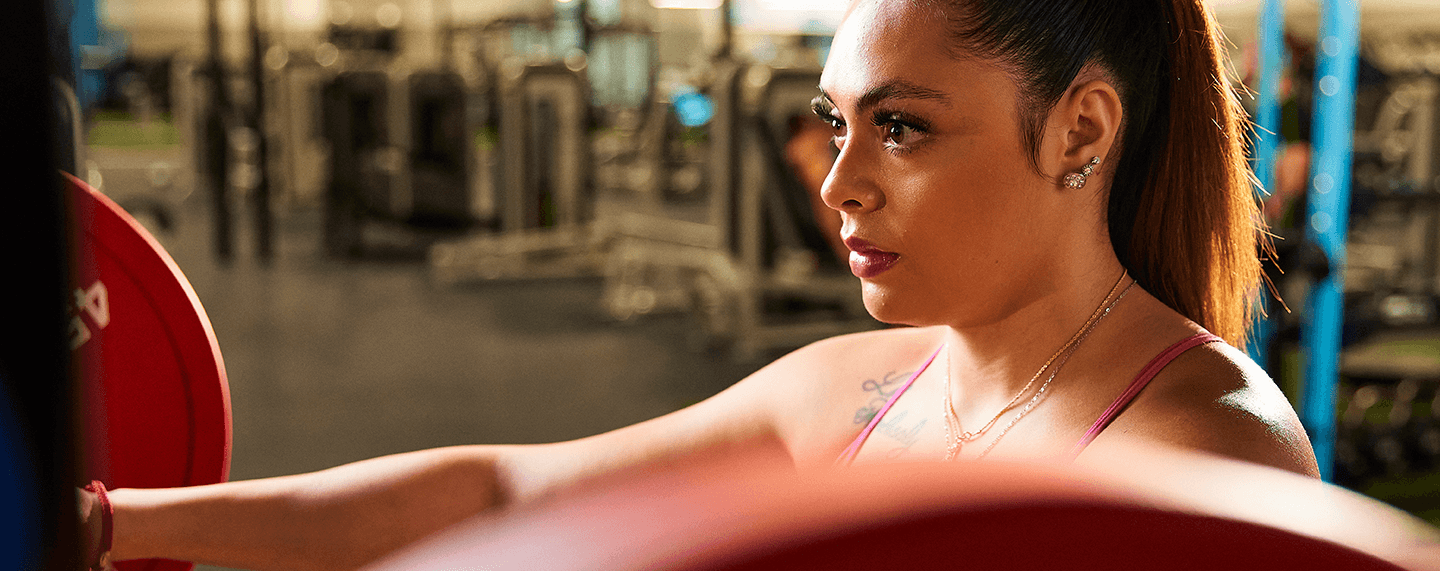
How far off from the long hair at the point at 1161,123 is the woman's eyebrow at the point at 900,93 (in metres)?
0.03

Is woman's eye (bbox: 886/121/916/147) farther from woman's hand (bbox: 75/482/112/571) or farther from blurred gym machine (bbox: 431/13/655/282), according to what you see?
blurred gym machine (bbox: 431/13/655/282)

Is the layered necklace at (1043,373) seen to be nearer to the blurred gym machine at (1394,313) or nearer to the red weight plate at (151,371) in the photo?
the red weight plate at (151,371)

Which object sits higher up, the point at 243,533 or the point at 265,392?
the point at 243,533

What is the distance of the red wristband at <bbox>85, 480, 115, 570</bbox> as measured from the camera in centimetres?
58

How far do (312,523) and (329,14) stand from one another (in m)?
8.14

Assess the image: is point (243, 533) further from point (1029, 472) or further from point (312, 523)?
point (1029, 472)

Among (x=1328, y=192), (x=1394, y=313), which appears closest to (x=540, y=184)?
(x=1394, y=313)

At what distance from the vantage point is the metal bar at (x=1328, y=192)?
71.9 inches

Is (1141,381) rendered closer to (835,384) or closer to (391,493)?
(835,384)

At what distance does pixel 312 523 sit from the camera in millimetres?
706

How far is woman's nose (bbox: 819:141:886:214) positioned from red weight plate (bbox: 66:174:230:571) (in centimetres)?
39

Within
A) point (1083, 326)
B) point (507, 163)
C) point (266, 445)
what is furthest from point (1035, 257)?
point (507, 163)

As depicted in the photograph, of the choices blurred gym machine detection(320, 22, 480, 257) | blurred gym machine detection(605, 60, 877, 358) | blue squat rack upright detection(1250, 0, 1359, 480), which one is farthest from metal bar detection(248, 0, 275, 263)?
blue squat rack upright detection(1250, 0, 1359, 480)

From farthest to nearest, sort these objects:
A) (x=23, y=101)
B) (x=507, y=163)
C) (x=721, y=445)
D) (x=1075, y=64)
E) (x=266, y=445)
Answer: (x=507, y=163) → (x=266, y=445) → (x=721, y=445) → (x=1075, y=64) → (x=23, y=101)
